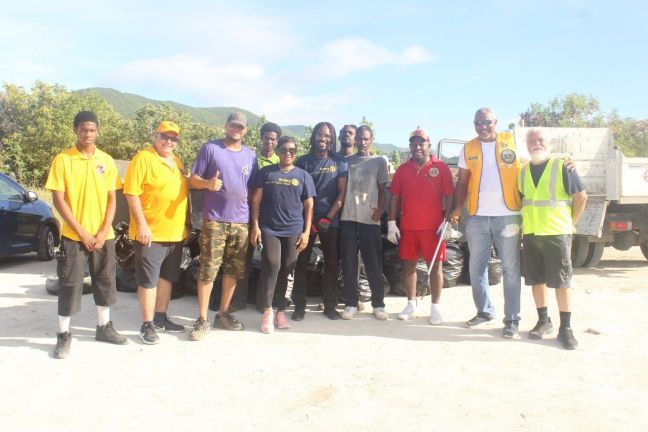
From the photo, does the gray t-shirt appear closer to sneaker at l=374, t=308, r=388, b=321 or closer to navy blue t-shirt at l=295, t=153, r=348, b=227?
navy blue t-shirt at l=295, t=153, r=348, b=227

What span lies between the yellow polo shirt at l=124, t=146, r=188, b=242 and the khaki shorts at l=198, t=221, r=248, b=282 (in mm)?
239

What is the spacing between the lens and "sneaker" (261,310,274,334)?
14.5ft

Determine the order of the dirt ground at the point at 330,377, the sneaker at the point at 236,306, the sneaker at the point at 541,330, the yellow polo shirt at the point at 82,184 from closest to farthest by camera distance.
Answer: the dirt ground at the point at 330,377 → the yellow polo shirt at the point at 82,184 → the sneaker at the point at 541,330 → the sneaker at the point at 236,306

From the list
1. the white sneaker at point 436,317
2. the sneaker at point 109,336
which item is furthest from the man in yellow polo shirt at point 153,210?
the white sneaker at point 436,317

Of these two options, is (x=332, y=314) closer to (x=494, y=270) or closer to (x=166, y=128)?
(x=166, y=128)

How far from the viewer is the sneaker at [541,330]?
14.0ft

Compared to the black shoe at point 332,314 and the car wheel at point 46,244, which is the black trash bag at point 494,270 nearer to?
the black shoe at point 332,314

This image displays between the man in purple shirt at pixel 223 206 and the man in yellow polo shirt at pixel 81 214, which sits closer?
the man in yellow polo shirt at pixel 81 214

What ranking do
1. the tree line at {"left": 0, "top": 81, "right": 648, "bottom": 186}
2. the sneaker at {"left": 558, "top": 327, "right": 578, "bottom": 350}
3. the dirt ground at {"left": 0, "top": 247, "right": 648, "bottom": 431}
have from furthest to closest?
1. the tree line at {"left": 0, "top": 81, "right": 648, "bottom": 186}
2. the sneaker at {"left": 558, "top": 327, "right": 578, "bottom": 350}
3. the dirt ground at {"left": 0, "top": 247, "right": 648, "bottom": 431}

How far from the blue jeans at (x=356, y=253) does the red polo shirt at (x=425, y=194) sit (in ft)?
1.07

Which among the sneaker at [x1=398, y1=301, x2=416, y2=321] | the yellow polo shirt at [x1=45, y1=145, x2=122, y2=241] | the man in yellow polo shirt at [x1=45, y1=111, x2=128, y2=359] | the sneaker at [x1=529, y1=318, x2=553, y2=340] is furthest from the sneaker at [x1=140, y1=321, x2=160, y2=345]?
the sneaker at [x1=529, y1=318, x2=553, y2=340]

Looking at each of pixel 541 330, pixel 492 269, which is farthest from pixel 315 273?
pixel 541 330

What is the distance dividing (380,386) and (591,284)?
452 centimetres

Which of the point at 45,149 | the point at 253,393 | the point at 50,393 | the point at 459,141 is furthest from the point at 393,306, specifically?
Answer: the point at 45,149
